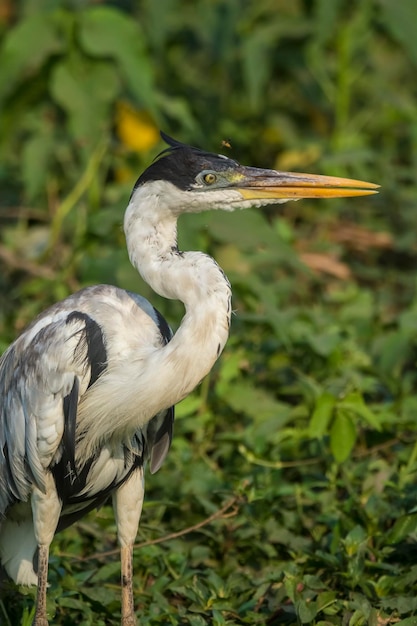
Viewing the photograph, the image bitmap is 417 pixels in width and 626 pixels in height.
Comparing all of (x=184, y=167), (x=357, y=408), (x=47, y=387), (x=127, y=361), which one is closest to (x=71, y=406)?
(x=47, y=387)

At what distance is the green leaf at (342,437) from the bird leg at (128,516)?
834 millimetres

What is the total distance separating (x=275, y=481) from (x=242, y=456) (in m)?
0.29

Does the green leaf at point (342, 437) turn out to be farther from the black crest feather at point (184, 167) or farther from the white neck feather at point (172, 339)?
the black crest feather at point (184, 167)

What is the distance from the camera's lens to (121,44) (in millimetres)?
6293

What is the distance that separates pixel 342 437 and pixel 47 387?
1.27 m

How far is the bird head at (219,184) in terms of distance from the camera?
3.75 metres

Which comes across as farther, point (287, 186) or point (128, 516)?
point (128, 516)

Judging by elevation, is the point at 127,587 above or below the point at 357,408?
below

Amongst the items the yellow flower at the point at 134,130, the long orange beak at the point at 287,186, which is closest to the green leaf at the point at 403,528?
the long orange beak at the point at 287,186

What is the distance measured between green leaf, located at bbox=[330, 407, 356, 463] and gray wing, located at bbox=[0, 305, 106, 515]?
113 centimetres

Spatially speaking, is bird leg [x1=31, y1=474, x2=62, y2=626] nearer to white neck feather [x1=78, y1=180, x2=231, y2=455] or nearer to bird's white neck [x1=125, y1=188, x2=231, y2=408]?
white neck feather [x1=78, y1=180, x2=231, y2=455]

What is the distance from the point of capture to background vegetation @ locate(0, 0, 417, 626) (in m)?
4.16

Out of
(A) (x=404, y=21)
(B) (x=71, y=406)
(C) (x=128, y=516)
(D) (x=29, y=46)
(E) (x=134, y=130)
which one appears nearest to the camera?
(B) (x=71, y=406)

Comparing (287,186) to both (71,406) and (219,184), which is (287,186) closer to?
(219,184)
